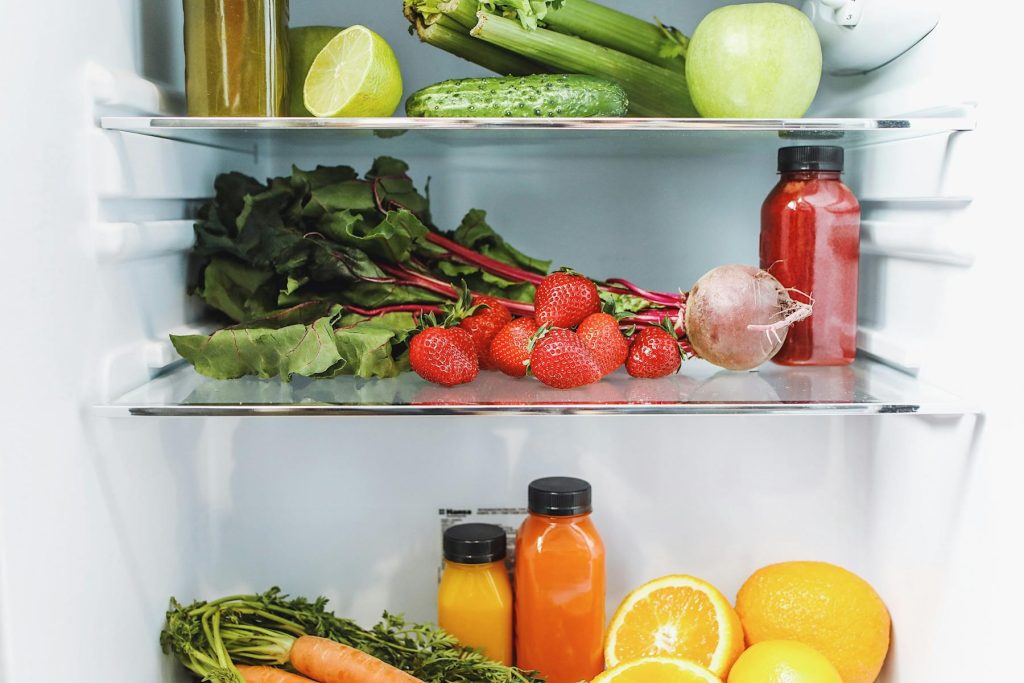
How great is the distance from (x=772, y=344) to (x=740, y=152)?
1.02 feet

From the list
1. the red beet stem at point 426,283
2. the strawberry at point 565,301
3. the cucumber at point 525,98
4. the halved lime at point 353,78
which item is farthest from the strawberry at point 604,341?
the halved lime at point 353,78

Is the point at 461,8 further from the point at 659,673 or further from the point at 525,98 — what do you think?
the point at 659,673

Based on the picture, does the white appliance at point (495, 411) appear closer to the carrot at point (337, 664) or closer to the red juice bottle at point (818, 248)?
the red juice bottle at point (818, 248)

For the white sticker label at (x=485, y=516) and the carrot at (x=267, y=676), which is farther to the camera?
the white sticker label at (x=485, y=516)

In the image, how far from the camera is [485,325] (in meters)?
1.09

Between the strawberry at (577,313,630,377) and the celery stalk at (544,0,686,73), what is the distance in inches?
13.1

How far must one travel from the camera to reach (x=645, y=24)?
1140 mm

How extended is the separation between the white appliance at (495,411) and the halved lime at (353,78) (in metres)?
0.04

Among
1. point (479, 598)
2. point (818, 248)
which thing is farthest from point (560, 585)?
point (818, 248)

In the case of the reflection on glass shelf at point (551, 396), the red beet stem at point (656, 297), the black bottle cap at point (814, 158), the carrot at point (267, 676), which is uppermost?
the black bottle cap at point (814, 158)

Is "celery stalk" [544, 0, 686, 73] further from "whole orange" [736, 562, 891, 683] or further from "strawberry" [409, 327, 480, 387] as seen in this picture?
"whole orange" [736, 562, 891, 683]

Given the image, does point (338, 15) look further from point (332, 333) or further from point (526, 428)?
point (526, 428)

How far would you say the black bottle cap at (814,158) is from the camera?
1.07m

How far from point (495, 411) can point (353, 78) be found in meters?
0.39
